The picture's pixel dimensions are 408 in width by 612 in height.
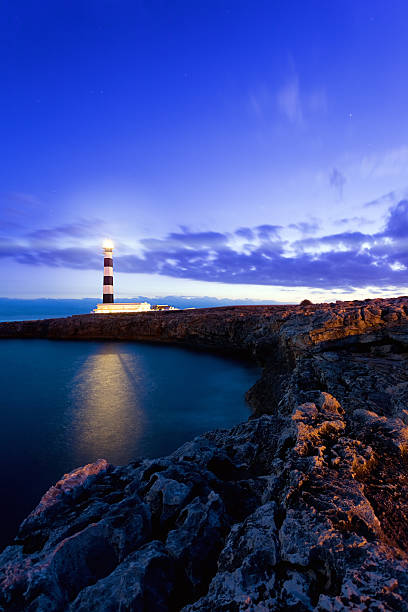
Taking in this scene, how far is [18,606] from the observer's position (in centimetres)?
227

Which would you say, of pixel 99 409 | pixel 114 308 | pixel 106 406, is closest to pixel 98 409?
pixel 99 409

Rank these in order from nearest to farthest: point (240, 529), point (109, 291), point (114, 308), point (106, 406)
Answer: point (240, 529)
point (106, 406)
point (114, 308)
point (109, 291)

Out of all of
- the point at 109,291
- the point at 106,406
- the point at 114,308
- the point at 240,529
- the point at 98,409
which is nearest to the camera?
the point at 240,529

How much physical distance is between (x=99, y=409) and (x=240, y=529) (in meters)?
10.2

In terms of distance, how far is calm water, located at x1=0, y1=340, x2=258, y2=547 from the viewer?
677cm

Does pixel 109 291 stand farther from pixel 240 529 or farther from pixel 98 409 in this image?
pixel 240 529

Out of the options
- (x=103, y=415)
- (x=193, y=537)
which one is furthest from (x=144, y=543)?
(x=103, y=415)

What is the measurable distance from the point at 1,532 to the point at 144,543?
3762mm

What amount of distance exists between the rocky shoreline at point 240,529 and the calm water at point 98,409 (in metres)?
2.83

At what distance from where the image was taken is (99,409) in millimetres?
11094

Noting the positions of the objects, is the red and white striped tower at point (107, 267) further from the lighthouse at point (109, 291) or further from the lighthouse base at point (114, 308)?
the lighthouse base at point (114, 308)

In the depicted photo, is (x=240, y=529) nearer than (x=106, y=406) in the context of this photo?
Yes

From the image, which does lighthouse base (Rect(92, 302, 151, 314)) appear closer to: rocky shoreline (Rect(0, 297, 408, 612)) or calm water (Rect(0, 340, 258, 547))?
calm water (Rect(0, 340, 258, 547))

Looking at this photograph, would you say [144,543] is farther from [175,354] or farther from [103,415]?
[175,354]
